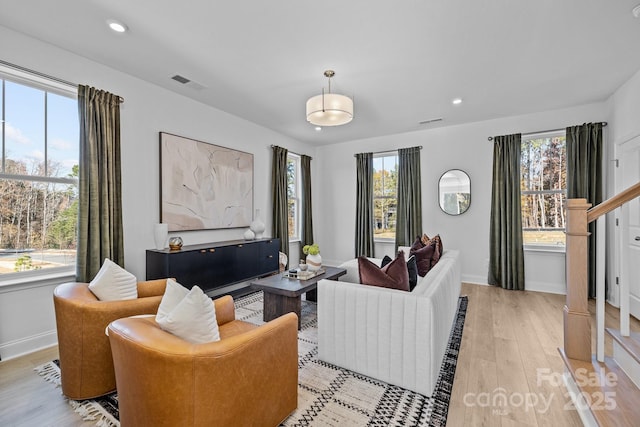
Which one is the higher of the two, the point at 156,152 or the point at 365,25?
the point at 365,25

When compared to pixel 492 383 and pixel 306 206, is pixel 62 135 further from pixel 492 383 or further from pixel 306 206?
pixel 492 383

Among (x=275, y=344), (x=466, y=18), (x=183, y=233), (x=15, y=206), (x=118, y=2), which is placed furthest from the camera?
(x=183, y=233)

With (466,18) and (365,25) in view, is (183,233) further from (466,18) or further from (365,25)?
(466,18)

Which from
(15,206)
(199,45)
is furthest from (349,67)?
(15,206)

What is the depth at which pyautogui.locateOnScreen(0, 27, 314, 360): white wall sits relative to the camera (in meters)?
2.49

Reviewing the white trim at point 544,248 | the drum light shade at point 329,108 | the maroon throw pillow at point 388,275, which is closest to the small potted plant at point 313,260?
the maroon throw pillow at point 388,275

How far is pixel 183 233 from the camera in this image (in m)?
3.84

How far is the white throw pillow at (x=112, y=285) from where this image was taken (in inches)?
77.7

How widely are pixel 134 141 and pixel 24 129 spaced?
0.88 m

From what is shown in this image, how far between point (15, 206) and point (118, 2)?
1955 mm

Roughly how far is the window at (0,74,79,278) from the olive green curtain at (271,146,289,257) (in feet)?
9.21

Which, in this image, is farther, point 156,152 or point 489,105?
point 489,105

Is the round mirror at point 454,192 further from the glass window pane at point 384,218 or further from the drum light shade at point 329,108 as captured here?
the drum light shade at point 329,108

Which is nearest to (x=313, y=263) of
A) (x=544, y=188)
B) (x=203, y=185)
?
(x=203, y=185)
